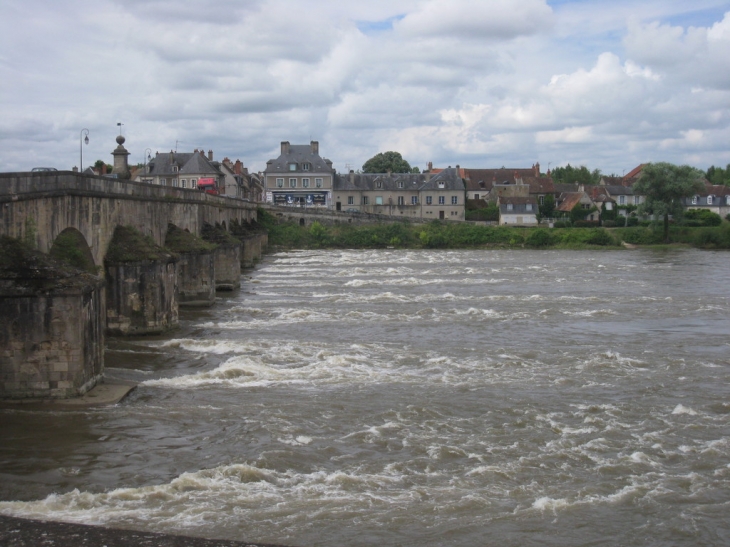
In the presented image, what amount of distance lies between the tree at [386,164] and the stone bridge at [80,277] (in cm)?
9665

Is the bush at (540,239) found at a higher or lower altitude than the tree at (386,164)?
lower

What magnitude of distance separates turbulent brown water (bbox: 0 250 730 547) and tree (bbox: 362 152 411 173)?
4088 inches

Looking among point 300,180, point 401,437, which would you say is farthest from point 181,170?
point 401,437

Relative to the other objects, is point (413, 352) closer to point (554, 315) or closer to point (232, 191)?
point (554, 315)

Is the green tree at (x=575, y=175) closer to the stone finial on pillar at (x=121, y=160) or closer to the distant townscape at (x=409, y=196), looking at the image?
the distant townscape at (x=409, y=196)

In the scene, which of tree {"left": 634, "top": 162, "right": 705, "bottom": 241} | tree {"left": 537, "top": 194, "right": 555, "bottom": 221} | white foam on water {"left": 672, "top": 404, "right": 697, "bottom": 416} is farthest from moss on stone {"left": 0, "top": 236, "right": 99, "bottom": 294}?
tree {"left": 537, "top": 194, "right": 555, "bottom": 221}

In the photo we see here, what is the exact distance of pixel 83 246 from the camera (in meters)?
22.8

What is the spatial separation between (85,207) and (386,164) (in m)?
111

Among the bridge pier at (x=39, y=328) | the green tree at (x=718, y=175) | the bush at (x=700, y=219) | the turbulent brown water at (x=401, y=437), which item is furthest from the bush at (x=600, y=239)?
the green tree at (x=718, y=175)

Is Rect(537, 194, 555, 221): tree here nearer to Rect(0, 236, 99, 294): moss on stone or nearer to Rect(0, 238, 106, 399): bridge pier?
Rect(0, 236, 99, 294): moss on stone

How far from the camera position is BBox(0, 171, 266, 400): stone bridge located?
54.9ft

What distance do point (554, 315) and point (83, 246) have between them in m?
17.1

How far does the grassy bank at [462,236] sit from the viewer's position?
75.8 metres

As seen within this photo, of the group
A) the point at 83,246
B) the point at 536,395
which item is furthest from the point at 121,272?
the point at 536,395
